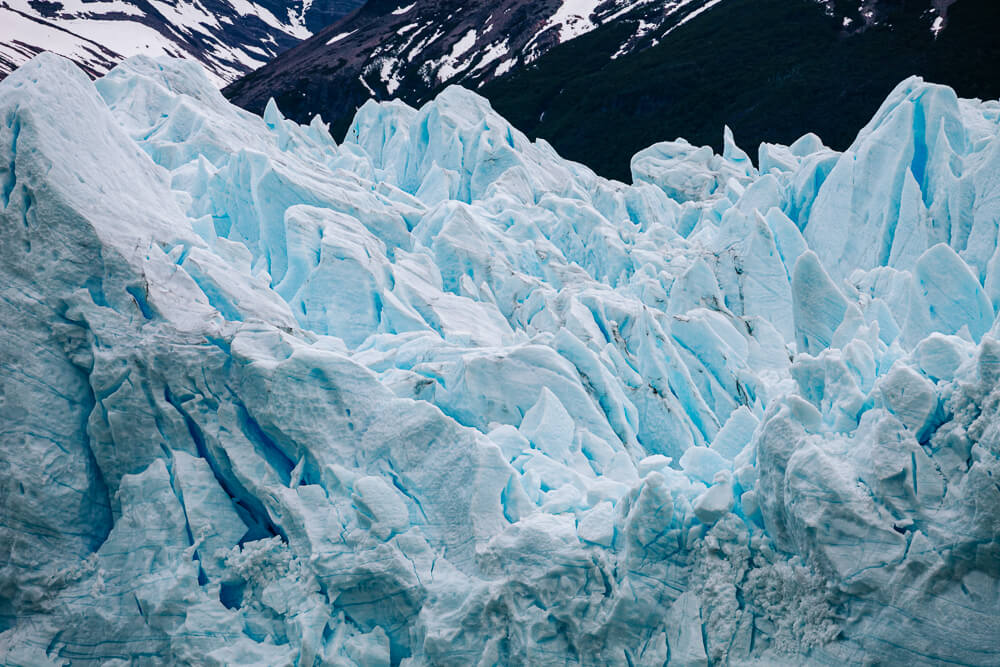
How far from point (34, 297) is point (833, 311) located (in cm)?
871

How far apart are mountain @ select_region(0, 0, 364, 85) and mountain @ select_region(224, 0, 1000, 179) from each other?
39.2m

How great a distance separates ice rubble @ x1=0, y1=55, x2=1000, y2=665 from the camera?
201 inches

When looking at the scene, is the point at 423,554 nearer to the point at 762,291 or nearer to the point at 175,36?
the point at 762,291

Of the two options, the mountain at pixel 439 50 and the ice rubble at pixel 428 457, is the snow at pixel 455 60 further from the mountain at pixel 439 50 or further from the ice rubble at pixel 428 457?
the ice rubble at pixel 428 457

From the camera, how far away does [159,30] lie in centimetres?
11069

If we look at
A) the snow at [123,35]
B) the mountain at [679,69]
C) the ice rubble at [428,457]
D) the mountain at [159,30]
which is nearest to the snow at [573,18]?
the mountain at [679,69]

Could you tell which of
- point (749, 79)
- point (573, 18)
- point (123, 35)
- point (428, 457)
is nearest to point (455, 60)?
point (573, 18)

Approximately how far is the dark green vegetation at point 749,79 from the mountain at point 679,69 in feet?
0.27

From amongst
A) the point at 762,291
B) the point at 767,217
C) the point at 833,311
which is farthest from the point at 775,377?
the point at 767,217

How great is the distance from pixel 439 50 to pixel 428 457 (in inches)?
2202

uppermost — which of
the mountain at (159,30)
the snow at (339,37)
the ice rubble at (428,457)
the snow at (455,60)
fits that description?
the mountain at (159,30)

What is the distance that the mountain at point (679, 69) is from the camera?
1432 inches

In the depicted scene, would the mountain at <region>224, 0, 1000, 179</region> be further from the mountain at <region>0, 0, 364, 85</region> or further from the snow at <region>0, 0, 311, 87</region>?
the snow at <region>0, 0, 311, 87</region>

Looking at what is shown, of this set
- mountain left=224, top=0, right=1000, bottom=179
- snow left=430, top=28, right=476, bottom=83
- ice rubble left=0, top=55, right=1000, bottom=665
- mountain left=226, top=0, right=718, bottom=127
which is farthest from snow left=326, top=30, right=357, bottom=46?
ice rubble left=0, top=55, right=1000, bottom=665
